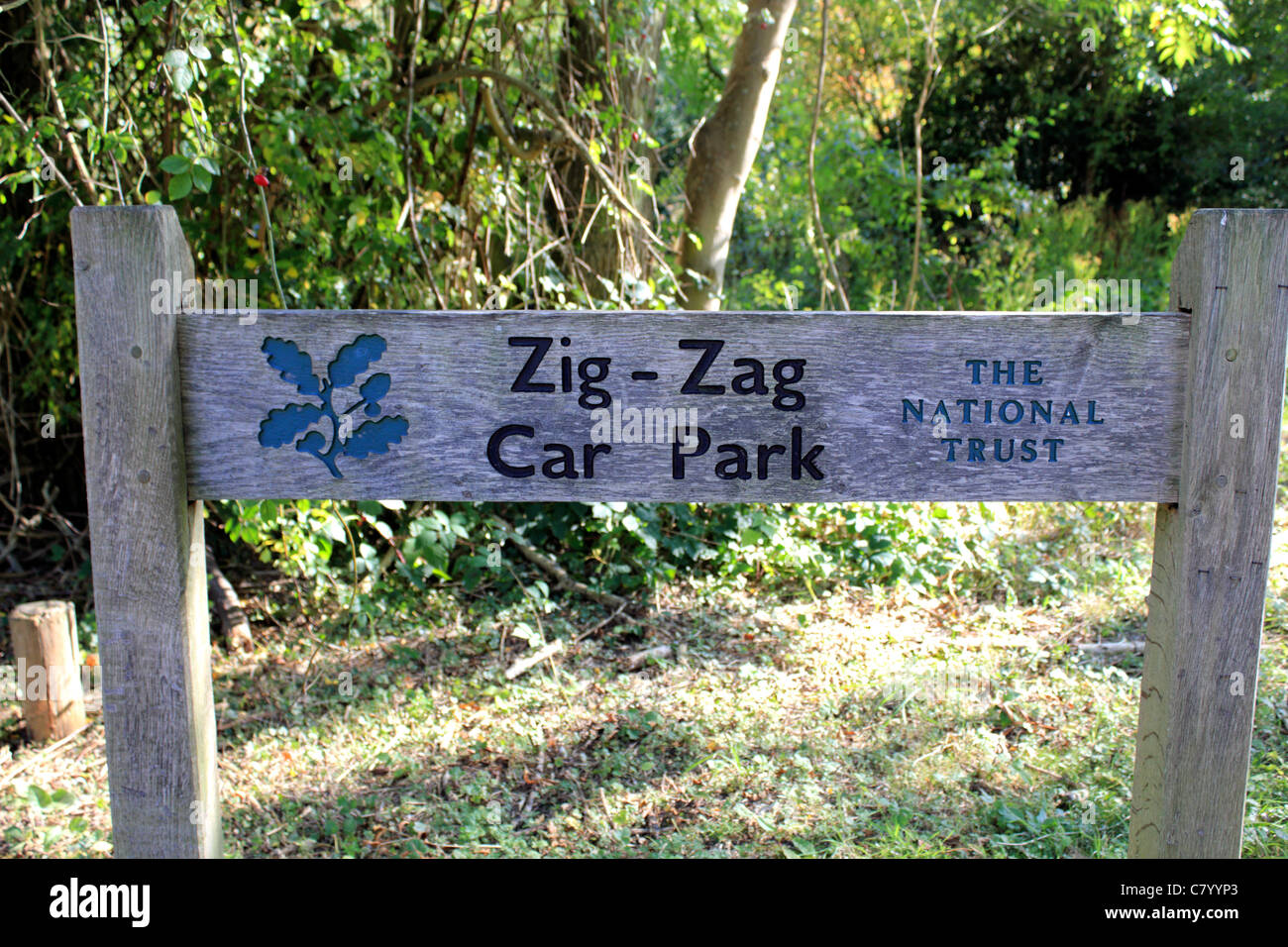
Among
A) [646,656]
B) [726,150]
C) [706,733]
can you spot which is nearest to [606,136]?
[726,150]

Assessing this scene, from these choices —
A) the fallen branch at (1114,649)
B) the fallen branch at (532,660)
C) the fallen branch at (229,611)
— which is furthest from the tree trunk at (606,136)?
the fallen branch at (1114,649)

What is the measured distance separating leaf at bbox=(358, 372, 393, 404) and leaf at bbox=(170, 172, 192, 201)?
1118 mm

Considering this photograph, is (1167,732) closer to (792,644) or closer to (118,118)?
(792,644)

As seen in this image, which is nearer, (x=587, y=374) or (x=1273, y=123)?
(x=587, y=374)

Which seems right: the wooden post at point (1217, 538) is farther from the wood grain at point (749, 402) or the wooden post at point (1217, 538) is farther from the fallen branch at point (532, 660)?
the fallen branch at point (532, 660)

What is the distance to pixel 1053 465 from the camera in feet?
6.02

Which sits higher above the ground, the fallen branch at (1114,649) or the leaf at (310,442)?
the leaf at (310,442)

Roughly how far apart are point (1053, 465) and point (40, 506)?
175 inches

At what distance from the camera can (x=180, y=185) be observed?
2543 mm

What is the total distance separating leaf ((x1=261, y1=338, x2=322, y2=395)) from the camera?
1789mm

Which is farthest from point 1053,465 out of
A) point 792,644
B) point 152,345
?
point 792,644

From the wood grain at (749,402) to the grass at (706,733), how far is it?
1.27 metres

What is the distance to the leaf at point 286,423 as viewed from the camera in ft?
5.92

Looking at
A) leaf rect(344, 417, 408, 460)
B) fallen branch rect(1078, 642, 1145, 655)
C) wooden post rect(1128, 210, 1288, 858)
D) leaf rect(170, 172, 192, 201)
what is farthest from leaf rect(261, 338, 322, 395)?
fallen branch rect(1078, 642, 1145, 655)
